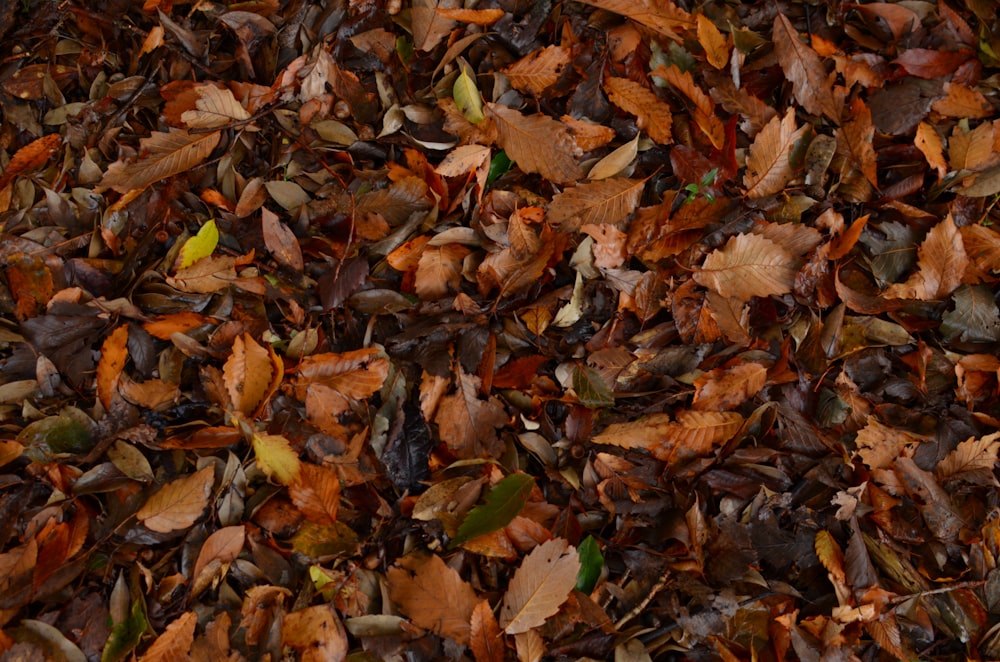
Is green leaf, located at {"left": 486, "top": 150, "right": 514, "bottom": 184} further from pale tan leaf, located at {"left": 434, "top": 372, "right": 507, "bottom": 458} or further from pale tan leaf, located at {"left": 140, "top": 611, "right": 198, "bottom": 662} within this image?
pale tan leaf, located at {"left": 140, "top": 611, "right": 198, "bottom": 662}

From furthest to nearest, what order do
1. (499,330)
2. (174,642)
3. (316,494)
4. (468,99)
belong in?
(468,99)
(499,330)
(316,494)
(174,642)

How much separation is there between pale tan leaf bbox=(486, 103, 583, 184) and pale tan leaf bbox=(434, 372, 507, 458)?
51 centimetres

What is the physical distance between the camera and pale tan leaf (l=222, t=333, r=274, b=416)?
5.15 feet

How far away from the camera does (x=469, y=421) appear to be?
1.56m

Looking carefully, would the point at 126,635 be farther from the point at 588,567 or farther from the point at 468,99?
the point at 468,99

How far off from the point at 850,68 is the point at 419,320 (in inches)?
47.9

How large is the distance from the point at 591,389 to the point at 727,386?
→ 0.30m

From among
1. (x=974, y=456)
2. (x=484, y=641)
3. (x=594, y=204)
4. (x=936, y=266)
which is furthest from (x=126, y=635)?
(x=936, y=266)

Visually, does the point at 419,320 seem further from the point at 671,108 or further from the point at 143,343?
the point at 671,108

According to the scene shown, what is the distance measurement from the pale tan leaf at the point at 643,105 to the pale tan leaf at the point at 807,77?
0.31 metres

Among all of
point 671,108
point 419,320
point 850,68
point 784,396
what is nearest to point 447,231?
point 419,320

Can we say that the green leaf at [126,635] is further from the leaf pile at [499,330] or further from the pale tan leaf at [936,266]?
the pale tan leaf at [936,266]

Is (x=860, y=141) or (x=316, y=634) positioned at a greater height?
(x=860, y=141)

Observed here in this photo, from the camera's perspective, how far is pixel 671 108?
177cm
